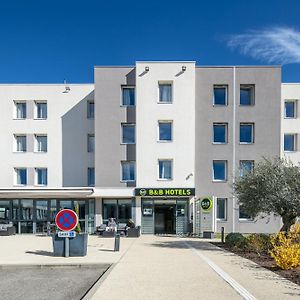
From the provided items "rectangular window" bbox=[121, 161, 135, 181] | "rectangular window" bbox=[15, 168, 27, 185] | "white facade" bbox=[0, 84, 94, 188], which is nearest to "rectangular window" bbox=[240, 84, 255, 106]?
"rectangular window" bbox=[121, 161, 135, 181]

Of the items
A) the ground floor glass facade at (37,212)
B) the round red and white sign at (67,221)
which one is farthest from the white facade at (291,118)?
the round red and white sign at (67,221)

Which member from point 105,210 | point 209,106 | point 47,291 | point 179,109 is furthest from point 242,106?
point 47,291

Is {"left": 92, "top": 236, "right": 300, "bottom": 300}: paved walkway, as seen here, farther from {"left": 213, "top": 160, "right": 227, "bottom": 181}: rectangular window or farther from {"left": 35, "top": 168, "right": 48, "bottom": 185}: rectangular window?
{"left": 35, "top": 168, "right": 48, "bottom": 185}: rectangular window

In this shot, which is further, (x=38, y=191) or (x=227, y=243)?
(x=38, y=191)

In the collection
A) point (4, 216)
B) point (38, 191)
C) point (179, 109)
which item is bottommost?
point (4, 216)

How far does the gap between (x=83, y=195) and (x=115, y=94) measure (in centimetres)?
776

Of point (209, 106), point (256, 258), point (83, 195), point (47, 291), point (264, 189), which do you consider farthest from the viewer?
point (209, 106)

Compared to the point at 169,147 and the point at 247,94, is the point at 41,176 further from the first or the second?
the point at 247,94

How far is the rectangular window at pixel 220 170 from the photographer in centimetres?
3064

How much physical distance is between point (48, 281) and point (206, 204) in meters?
17.4

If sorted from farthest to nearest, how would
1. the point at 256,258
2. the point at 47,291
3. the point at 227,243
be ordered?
the point at 227,243 → the point at 256,258 → the point at 47,291

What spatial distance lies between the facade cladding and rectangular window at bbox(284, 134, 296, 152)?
1347 mm

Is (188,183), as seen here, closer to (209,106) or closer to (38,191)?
(209,106)

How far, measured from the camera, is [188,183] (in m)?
29.3
